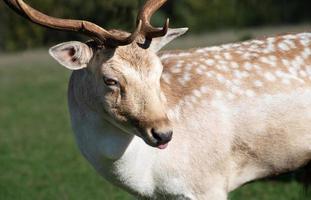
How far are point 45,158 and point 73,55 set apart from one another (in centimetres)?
582

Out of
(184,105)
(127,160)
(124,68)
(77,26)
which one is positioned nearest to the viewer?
(124,68)

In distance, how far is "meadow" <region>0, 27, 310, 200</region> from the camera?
339 inches

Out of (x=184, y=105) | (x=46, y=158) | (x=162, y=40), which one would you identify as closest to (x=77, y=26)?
(x=162, y=40)

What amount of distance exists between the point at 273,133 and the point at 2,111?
11.3 meters

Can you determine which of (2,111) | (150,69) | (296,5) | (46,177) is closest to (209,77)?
(150,69)

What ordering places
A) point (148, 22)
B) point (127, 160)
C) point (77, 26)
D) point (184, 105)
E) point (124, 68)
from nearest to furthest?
point (124, 68)
point (77, 26)
point (148, 22)
point (127, 160)
point (184, 105)

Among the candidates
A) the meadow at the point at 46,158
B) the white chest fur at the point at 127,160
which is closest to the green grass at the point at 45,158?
the meadow at the point at 46,158

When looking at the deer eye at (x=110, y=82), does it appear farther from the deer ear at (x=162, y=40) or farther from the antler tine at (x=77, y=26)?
the deer ear at (x=162, y=40)

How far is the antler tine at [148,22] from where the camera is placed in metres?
5.43

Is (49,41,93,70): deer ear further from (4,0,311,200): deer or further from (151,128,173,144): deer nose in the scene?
(151,128,173,144): deer nose

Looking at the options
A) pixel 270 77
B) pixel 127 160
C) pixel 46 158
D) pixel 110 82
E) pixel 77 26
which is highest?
pixel 77 26

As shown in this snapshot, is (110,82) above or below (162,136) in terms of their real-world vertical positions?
above

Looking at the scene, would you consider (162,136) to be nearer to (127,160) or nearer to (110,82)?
(110,82)

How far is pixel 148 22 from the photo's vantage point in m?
5.64
